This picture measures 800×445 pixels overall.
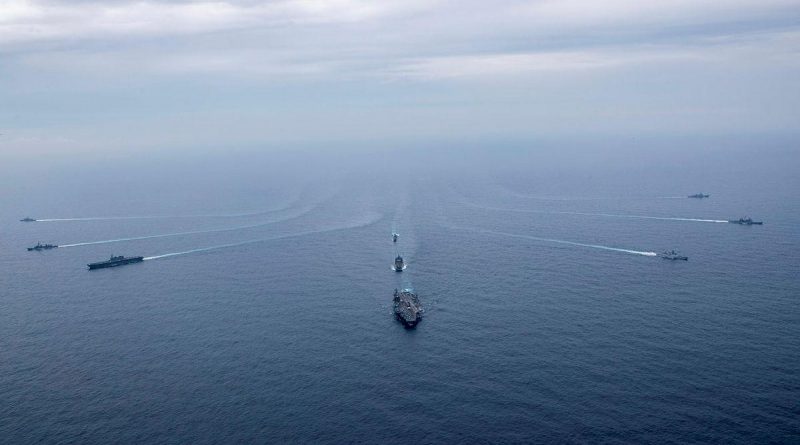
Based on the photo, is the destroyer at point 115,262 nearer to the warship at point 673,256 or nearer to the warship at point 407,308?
the warship at point 407,308

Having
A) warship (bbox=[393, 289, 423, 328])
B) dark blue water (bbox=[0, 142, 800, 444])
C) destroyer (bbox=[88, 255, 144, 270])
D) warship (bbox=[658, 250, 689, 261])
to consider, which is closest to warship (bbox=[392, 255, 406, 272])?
dark blue water (bbox=[0, 142, 800, 444])

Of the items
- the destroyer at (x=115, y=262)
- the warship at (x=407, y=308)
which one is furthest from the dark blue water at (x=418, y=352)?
the destroyer at (x=115, y=262)

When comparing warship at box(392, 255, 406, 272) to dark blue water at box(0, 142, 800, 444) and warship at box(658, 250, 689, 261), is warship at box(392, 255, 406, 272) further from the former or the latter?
warship at box(658, 250, 689, 261)

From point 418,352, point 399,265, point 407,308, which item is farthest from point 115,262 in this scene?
point 418,352

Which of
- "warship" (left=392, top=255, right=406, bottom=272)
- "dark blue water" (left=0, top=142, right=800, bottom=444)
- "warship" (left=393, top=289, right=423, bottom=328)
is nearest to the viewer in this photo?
"dark blue water" (left=0, top=142, right=800, bottom=444)

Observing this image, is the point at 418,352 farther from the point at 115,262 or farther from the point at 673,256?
the point at 115,262

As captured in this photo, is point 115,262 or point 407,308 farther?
point 115,262

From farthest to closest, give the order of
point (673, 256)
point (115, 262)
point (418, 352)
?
1. point (115, 262)
2. point (673, 256)
3. point (418, 352)

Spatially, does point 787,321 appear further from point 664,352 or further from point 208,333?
point 208,333
